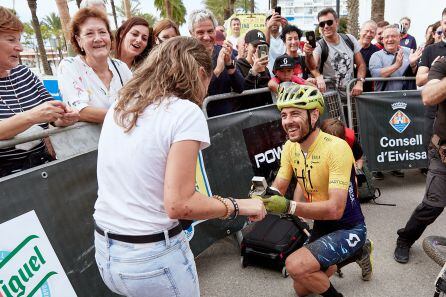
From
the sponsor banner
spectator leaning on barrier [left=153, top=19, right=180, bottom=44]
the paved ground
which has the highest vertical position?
spectator leaning on barrier [left=153, top=19, right=180, bottom=44]

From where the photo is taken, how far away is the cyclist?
2.66m

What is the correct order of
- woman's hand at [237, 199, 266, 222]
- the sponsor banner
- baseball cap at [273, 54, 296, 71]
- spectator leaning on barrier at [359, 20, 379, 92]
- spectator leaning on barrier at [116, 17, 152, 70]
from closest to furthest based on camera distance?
woman's hand at [237, 199, 266, 222] < the sponsor banner < spectator leaning on barrier at [116, 17, 152, 70] < baseball cap at [273, 54, 296, 71] < spectator leaning on barrier at [359, 20, 379, 92]

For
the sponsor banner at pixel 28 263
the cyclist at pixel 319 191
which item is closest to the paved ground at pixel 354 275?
the cyclist at pixel 319 191

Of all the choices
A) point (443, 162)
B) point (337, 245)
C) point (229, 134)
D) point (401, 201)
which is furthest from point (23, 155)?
point (401, 201)

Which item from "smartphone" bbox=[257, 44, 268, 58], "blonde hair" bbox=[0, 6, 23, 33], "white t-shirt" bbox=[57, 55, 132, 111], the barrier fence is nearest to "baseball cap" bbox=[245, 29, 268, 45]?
"smartphone" bbox=[257, 44, 268, 58]

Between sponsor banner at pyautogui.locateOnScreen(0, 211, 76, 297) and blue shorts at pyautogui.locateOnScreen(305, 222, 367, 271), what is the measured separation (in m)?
1.73

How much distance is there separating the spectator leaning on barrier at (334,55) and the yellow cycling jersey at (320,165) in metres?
2.52

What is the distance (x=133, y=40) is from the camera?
3.52m

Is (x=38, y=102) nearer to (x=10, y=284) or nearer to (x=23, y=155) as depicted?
(x=23, y=155)

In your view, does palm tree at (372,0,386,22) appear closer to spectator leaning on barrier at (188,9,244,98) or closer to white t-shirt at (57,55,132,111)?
spectator leaning on barrier at (188,9,244,98)

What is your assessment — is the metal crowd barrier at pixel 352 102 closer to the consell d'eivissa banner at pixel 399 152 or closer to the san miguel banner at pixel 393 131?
the san miguel banner at pixel 393 131

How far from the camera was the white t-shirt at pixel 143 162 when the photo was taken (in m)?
1.51

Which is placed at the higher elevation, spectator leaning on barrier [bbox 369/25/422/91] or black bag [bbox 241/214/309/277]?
spectator leaning on barrier [bbox 369/25/422/91]

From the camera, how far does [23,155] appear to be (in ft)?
7.67
